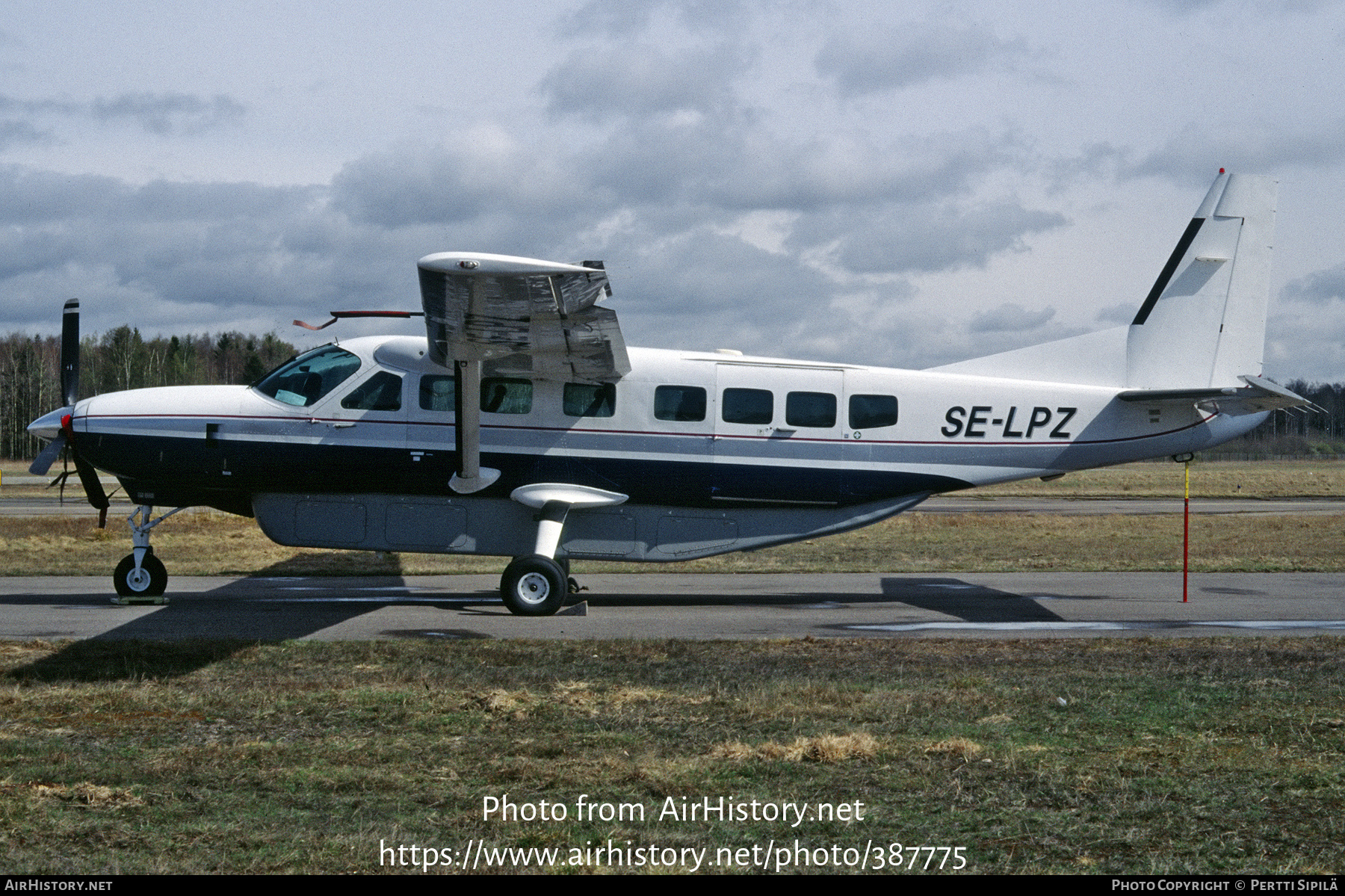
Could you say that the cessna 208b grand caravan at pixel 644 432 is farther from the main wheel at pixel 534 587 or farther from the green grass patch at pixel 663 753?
the green grass patch at pixel 663 753

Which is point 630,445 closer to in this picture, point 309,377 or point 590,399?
point 590,399

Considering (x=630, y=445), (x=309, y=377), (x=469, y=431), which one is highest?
(x=309, y=377)

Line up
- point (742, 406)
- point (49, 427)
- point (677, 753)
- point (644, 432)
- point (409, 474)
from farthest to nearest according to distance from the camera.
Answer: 1. point (742, 406)
2. point (644, 432)
3. point (409, 474)
4. point (49, 427)
5. point (677, 753)

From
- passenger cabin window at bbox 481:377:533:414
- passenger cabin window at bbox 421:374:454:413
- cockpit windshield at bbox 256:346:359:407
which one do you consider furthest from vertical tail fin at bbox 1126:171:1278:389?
cockpit windshield at bbox 256:346:359:407

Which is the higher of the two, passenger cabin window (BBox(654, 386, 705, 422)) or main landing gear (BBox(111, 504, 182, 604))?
passenger cabin window (BBox(654, 386, 705, 422))

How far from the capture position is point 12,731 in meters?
7.45

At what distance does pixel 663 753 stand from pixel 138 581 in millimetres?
10064

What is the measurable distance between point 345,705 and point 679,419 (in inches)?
268

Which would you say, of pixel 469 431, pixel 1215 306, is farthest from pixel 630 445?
pixel 1215 306

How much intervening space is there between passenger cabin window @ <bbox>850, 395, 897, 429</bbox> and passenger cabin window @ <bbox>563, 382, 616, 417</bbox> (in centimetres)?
305

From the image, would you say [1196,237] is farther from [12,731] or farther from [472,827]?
[12,731]

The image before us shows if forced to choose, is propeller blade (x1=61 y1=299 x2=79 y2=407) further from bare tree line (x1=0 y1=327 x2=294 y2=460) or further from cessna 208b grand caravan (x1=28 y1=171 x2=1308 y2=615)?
bare tree line (x1=0 y1=327 x2=294 y2=460)

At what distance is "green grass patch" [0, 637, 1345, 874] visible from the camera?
519 centimetres

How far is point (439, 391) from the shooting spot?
1398 centimetres
